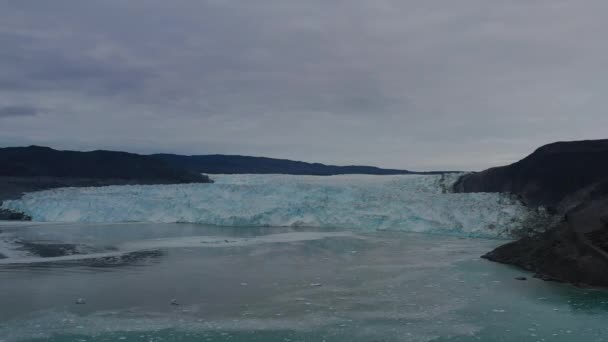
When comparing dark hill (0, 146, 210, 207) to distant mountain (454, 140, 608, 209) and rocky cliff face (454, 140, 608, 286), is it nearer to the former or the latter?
rocky cliff face (454, 140, 608, 286)

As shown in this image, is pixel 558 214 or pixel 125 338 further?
pixel 558 214

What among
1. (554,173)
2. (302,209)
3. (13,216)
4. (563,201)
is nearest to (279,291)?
(302,209)

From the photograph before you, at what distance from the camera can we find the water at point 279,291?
7.57 m

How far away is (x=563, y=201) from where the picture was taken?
19750 mm

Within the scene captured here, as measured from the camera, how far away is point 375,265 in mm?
12680

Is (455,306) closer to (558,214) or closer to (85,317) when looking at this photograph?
(85,317)

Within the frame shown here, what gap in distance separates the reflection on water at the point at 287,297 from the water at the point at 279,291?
1.1 inches

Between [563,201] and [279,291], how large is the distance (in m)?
13.7

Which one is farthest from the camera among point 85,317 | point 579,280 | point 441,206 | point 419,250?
point 441,206

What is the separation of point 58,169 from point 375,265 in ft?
157

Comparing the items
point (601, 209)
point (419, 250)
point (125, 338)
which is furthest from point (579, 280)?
point (125, 338)

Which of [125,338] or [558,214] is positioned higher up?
[558,214]

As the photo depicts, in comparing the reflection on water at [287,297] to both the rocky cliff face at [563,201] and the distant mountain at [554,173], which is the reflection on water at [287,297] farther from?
the distant mountain at [554,173]

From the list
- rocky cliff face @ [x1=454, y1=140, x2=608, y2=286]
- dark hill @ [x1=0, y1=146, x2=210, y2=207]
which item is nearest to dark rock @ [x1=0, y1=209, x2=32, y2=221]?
rocky cliff face @ [x1=454, y1=140, x2=608, y2=286]
